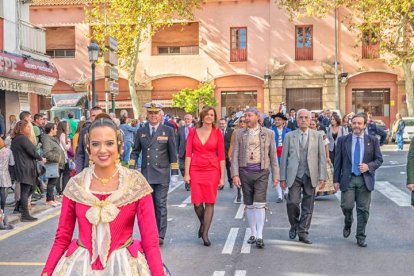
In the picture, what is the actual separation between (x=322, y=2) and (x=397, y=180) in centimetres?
2122

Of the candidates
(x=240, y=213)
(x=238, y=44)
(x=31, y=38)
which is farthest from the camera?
(x=238, y=44)

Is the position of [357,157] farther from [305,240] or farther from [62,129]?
[62,129]

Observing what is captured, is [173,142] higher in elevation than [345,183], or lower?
higher

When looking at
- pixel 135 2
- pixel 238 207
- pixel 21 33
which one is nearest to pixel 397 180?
pixel 238 207

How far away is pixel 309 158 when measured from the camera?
28.8 feet

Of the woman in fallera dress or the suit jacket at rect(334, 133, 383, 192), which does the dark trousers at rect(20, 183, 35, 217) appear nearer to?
the suit jacket at rect(334, 133, 383, 192)

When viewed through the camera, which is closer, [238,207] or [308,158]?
[308,158]

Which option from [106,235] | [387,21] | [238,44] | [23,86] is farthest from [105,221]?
[238,44]

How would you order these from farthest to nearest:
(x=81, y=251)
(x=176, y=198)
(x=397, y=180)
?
(x=397, y=180) < (x=176, y=198) < (x=81, y=251)

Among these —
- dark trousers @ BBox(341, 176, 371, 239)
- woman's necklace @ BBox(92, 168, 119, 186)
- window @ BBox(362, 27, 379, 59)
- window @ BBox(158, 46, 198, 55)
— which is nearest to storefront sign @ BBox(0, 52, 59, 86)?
dark trousers @ BBox(341, 176, 371, 239)

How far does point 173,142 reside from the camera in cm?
894

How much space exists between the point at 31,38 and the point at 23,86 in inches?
117

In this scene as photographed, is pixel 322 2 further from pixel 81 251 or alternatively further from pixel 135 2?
pixel 81 251

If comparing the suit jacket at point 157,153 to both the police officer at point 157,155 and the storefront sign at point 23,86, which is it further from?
the storefront sign at point 23,86
